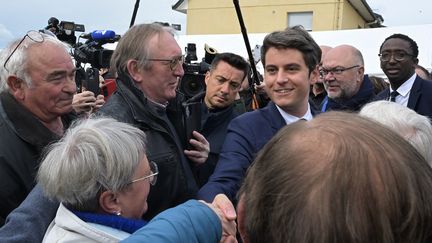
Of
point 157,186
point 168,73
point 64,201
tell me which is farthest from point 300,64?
point 64,201

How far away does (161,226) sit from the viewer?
89 centimetres

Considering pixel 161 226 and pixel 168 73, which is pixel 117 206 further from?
pixel 168 73

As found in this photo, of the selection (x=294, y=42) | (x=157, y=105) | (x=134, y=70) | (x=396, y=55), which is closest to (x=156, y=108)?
(x=157, y=105)

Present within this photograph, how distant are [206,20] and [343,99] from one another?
73.6 feet

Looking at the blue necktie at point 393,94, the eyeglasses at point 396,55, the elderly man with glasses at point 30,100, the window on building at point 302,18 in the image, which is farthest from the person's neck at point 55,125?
the window on building at point 302,18

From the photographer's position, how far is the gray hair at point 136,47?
2.06 m

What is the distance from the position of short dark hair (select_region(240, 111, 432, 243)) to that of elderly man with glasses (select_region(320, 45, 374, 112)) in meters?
2.86

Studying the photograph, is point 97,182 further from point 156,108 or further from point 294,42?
point 294,42

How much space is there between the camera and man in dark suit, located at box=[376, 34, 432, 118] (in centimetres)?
324

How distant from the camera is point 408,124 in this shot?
5.44 feet

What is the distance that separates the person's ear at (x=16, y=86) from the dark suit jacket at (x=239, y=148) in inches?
36.8

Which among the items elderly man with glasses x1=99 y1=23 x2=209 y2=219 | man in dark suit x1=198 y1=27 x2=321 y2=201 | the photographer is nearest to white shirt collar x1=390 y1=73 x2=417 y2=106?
the photographer

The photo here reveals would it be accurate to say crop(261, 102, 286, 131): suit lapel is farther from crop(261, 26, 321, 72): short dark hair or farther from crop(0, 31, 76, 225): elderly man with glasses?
crop(0, 31, 76, 225): elderly man with glasses

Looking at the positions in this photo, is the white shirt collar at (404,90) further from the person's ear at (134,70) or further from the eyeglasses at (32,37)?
the eyeglasses at (32,37)
